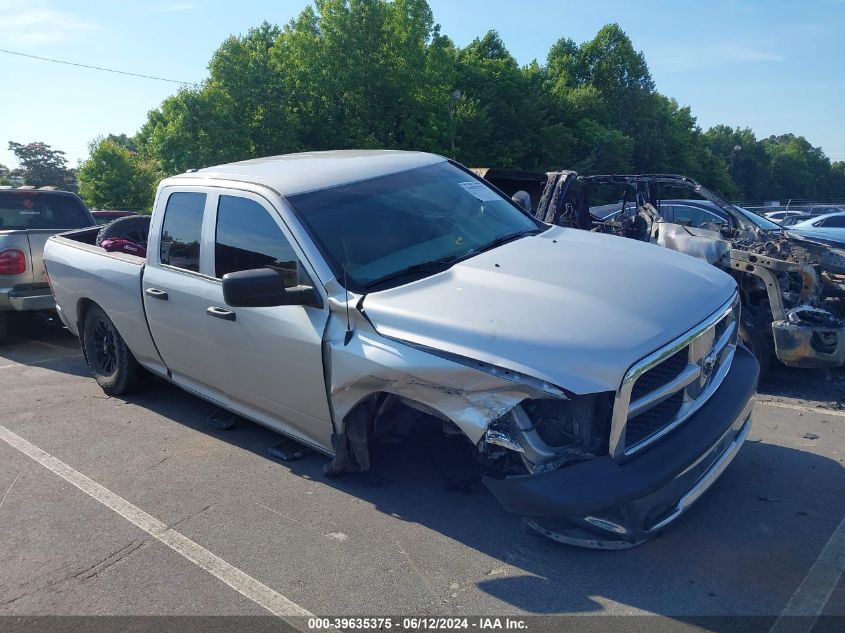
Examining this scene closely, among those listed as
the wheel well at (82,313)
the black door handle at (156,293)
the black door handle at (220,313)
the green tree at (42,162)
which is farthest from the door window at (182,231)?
the green tree at (42,162)

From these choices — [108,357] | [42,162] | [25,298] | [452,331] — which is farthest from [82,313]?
[42,162]

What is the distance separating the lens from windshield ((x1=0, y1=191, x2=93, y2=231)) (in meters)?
9.30

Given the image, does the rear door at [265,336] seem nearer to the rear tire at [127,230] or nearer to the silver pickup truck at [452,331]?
the silver pickup truck at [452,331]

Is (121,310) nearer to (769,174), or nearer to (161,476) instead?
(161,476)

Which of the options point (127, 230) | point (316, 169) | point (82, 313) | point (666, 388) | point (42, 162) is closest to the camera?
point (666, 388)

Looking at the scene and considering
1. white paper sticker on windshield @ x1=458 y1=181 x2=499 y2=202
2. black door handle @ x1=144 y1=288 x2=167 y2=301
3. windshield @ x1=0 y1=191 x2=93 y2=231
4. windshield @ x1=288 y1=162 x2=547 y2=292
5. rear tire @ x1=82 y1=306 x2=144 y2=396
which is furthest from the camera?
windshield @ x1=0 y1=191 x2=93 y2=231

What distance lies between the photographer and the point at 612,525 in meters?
3.11

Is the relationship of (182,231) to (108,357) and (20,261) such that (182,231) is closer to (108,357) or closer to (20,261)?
(108,357)

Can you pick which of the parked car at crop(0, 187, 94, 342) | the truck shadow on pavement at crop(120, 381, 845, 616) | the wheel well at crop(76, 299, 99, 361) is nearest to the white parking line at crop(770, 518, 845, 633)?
the truck shadow on pavement at crop(120, 381, 845, 616)

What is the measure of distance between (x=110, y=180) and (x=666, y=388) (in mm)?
39084

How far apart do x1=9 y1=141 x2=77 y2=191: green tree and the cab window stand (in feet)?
261

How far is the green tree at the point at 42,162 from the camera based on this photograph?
75.4 meters

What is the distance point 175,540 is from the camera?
149 inches

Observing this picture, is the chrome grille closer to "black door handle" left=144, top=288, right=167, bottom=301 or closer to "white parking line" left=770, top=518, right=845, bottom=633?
"white parking line" left=770, top=518, right=845, bottom=633
